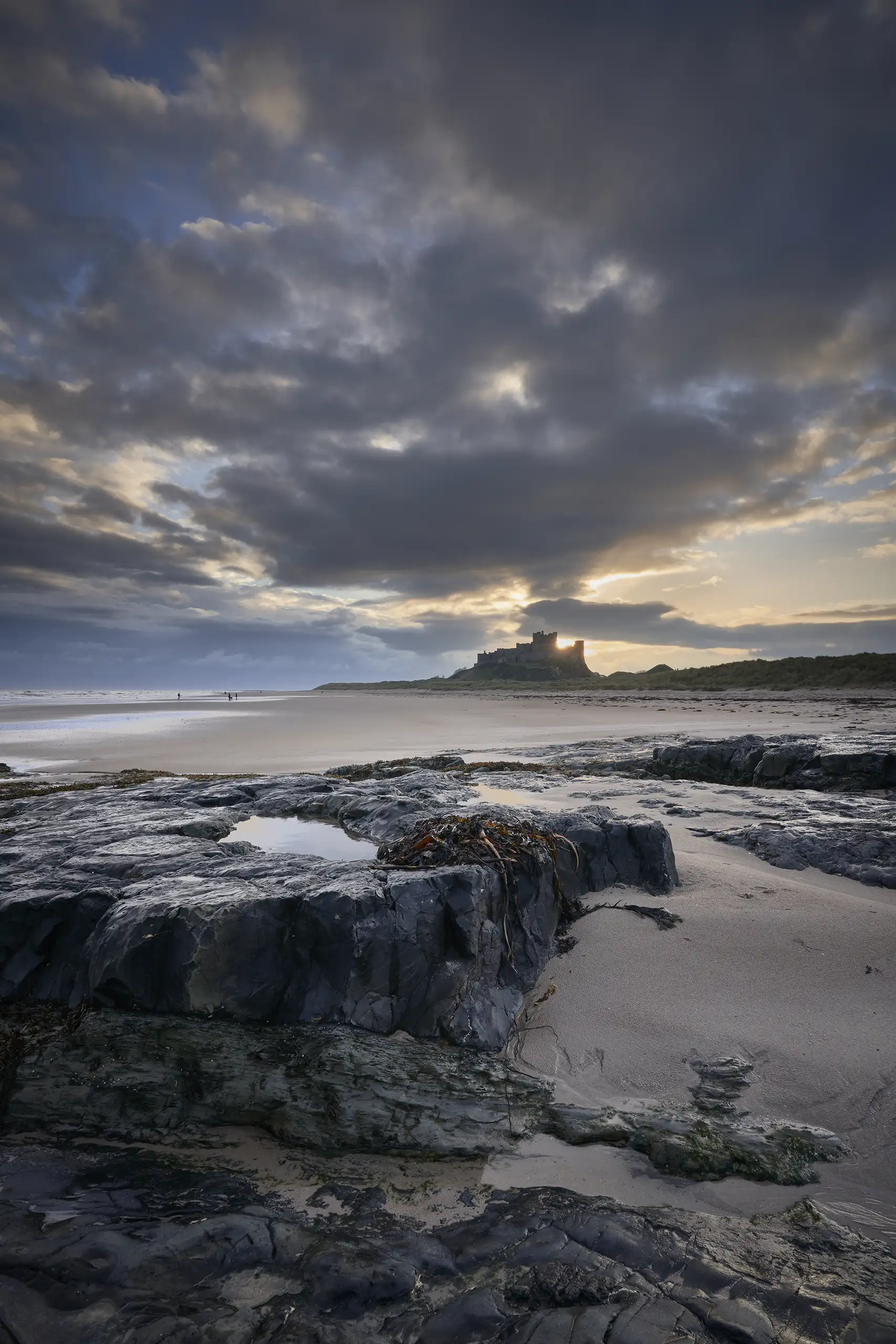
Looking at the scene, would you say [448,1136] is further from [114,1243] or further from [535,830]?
[535,830]

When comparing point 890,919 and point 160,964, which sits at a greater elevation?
point 160,964

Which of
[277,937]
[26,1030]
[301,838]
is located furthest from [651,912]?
[26,1030]

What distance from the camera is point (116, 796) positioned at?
724 cm

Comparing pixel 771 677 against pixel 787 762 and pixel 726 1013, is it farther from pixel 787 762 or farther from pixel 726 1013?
pixel 726 1013

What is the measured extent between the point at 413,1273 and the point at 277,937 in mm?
1680

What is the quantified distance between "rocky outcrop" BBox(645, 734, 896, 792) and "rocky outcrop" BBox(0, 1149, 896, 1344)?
728cm

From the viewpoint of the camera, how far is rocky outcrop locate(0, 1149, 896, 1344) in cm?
179

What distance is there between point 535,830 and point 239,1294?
10.6ft

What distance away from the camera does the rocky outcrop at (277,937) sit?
319 centimetres

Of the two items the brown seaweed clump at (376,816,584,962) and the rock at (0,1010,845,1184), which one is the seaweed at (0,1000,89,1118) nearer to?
the rock at (0,1010,845,1184)

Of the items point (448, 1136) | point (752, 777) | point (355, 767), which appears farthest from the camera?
point (355, 767)

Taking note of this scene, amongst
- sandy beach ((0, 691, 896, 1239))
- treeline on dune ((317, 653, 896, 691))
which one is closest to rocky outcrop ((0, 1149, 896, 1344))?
sandy beach ((0, 691, 896, 1239))

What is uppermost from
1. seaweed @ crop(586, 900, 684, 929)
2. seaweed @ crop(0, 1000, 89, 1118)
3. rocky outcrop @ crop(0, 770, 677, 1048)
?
rocky outcrop @ crop(0, 770, 677, 1048)

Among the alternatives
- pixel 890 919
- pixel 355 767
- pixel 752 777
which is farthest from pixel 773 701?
pixel 890 919
